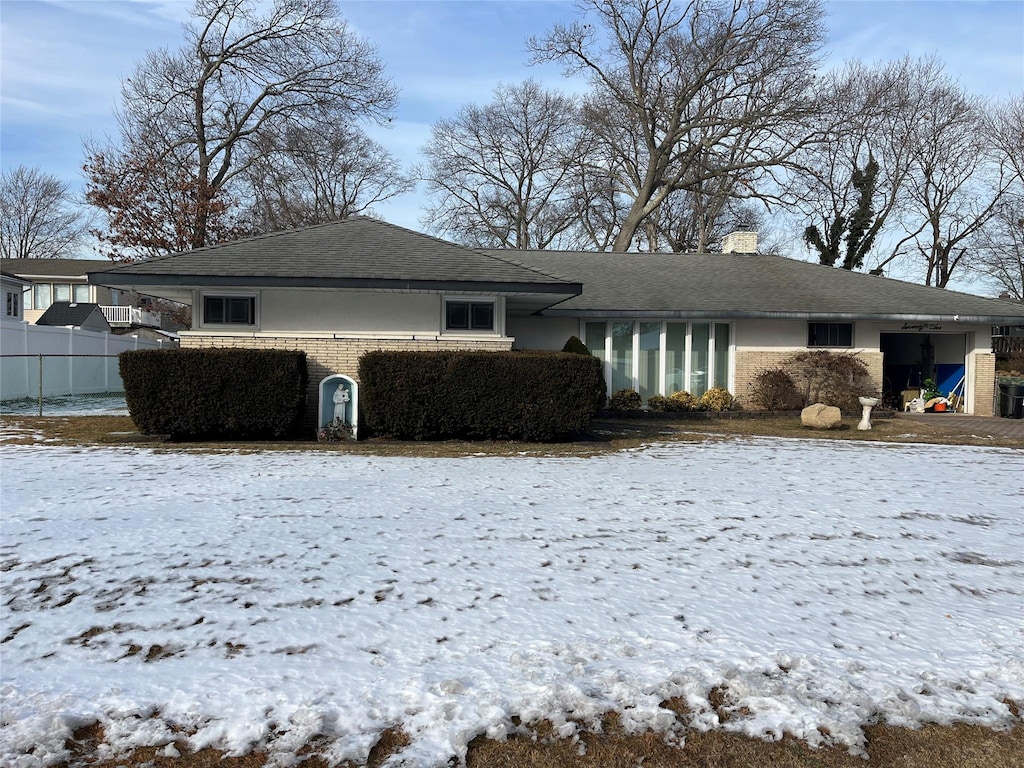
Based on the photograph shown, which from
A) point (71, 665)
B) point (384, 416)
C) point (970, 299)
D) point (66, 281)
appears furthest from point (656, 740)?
point (66, 281)

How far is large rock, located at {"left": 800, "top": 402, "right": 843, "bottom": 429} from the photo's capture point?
Answer: 1484cm

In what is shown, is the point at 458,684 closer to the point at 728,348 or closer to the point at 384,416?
the point at 384,416

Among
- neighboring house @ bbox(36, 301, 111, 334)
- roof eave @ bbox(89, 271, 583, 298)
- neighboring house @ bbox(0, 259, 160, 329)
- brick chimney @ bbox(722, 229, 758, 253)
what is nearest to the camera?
→ roof eave @ bbox(89, 271, 583, 298)

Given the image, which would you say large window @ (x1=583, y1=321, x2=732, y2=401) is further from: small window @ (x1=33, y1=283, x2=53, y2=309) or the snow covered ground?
small window @ (x1=33, y1=283, x2=53, y2=309)

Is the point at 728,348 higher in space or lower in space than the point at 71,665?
higher

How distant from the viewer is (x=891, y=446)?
12.4m

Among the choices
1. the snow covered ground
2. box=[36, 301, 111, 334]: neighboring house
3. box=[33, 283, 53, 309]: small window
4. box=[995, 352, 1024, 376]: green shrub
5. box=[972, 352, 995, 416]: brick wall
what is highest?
box=[33, 283, 53, 309]: small window

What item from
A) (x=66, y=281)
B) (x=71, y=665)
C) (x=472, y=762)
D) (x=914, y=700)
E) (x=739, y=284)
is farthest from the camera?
(x=66, y=281)

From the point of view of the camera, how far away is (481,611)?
4.17 metres

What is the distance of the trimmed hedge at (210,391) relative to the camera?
1157 centimetres

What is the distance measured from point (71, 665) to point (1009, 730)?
14.2 feet

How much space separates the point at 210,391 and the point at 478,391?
177 inches

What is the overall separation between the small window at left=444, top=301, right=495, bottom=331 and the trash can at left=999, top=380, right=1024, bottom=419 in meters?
13.9

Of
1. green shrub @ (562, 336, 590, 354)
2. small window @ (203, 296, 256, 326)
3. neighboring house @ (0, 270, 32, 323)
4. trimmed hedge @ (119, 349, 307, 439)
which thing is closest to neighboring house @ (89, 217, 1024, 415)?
small window @ (203, 296, 256, 326)
